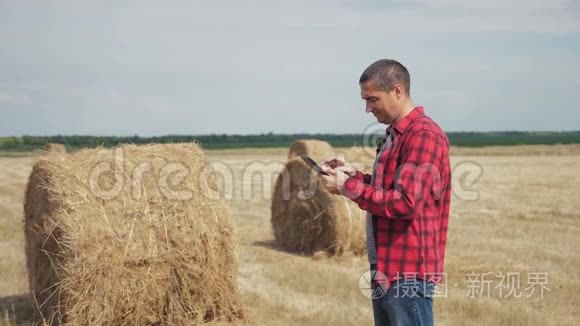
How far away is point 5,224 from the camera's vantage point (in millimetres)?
13133

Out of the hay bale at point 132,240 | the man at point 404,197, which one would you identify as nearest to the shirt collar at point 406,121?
the man at point 404,197

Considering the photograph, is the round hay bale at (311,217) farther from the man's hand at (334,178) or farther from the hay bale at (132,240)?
the man's hand at (334,178)

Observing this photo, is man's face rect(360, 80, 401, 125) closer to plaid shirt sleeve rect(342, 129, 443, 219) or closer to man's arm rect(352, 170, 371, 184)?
plaid shirt sleeve rect(342, 129, 443, 219)

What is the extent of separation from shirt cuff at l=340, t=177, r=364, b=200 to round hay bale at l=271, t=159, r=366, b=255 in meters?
7.40

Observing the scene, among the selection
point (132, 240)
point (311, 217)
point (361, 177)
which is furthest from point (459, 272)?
point (361, 177)

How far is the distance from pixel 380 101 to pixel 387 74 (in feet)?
0.45

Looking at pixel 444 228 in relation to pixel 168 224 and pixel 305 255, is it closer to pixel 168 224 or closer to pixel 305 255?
pixel 168 224

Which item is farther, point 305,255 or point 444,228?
→ point 305,255

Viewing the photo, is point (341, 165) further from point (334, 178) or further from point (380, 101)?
point (380, 101)

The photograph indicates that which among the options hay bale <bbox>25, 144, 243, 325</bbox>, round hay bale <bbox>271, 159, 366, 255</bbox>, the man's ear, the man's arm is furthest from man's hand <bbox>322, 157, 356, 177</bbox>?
round hay bale <bbox>271, 159, 366, 255</bbox>

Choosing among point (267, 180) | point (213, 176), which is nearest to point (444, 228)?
point (213, 176)

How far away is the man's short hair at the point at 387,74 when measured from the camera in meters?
3.24

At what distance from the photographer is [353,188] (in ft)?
10.5

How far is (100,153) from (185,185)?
35.6 inches
